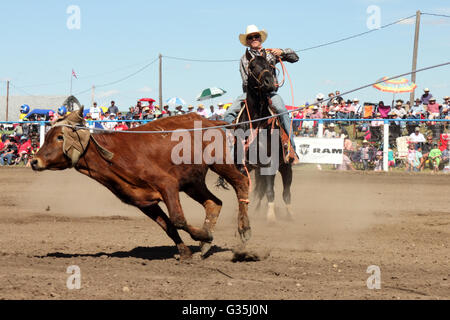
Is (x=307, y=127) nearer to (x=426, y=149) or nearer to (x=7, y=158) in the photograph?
(x=426, y=149)

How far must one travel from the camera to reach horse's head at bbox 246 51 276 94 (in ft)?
26.5

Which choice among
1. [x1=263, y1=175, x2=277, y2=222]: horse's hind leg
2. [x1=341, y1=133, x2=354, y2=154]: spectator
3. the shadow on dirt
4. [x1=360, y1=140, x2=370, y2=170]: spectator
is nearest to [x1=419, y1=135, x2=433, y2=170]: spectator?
[x1=360, y1=140, x2=370, y2=170]: spectator

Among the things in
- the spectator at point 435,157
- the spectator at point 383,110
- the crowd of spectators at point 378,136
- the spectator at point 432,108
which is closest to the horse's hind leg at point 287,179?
the crowd of spectators at point 378,136

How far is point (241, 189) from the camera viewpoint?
7.48 meters

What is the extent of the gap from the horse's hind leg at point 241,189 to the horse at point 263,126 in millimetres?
649

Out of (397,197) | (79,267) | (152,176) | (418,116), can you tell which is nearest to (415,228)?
(397,197)

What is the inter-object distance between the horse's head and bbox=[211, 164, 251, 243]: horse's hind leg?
4.22 ft

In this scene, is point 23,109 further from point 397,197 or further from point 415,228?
point 415,228

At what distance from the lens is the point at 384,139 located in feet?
56.0

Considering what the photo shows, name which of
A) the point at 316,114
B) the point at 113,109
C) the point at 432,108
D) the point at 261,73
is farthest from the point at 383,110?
the point at 261,73

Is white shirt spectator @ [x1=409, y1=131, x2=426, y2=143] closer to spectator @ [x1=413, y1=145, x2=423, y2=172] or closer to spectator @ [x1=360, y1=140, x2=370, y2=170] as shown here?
spectator @ [x1=413, y1=145, x2=423, y2=172]

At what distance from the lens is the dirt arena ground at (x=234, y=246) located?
5.36 m

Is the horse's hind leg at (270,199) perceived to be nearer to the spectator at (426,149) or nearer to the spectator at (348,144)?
the spectator at (348,144)
